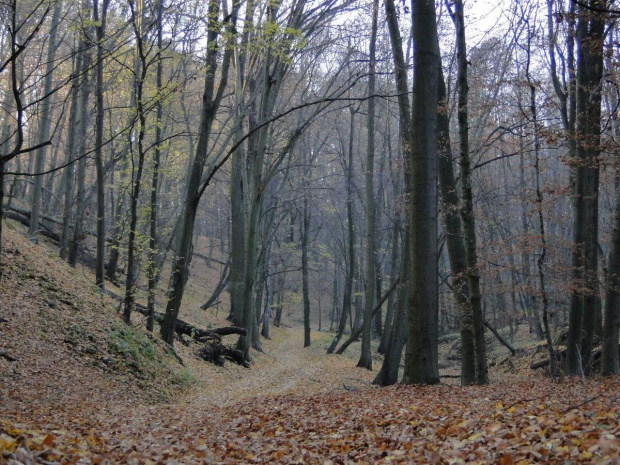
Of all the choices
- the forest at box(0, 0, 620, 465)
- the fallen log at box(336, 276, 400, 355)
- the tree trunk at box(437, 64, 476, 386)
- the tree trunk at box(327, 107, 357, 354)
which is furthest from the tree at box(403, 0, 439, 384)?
the tree trunk at box(327, 107, 357, 354)

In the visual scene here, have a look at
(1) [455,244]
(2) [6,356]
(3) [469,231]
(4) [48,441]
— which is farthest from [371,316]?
(4) [48,441]

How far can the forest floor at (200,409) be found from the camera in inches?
170

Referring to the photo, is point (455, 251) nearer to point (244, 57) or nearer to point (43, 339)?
point (43, 339)

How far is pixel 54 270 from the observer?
1426 cm

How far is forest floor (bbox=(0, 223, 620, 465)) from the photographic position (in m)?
4.32

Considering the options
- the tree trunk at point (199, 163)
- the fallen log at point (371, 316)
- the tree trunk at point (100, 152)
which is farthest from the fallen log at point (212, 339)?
the fallen log at point (371, 316)

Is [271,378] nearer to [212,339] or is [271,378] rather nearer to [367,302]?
[212,339]

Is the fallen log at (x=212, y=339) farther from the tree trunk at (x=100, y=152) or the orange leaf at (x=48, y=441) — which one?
the orange leaf at (x=48, y=441)

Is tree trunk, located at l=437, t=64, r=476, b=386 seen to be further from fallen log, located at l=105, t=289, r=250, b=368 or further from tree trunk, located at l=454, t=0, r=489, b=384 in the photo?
fallen log, located at l=105, t=289, r=250, b=368

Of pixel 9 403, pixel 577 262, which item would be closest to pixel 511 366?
pixel 577 262

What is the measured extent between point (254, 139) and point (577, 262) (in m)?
12.0

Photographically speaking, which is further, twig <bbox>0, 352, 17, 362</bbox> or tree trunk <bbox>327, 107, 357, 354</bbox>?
tree trunk <bbox>327, 107, 357, 354</bbox>

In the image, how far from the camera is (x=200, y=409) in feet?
30.2

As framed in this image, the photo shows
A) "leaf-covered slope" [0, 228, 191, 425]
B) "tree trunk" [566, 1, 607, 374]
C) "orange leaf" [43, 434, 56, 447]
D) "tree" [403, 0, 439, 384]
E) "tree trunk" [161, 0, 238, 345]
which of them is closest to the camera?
"orange leaf" [43, 434, 56, 447]
